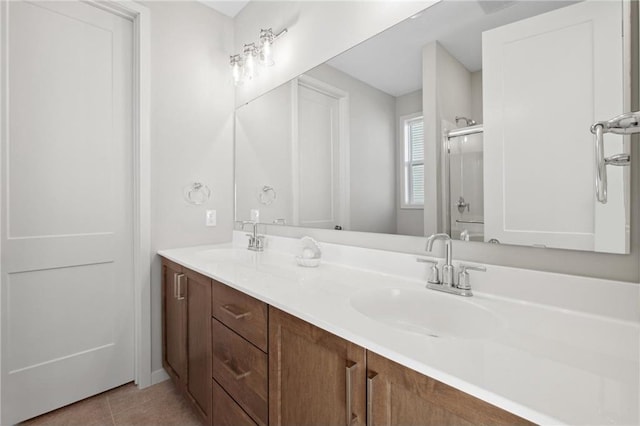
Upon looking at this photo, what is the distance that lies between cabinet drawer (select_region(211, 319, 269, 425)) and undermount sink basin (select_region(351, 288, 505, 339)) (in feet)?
1.37

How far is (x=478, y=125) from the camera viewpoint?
1038 mm

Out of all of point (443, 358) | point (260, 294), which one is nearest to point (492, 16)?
point (443, 358)

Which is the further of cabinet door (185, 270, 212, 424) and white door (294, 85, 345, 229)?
white door (294, 85, 345, 229)

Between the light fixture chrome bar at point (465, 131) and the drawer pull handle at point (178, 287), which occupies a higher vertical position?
the light fixture chrome bar at point (465, 131)

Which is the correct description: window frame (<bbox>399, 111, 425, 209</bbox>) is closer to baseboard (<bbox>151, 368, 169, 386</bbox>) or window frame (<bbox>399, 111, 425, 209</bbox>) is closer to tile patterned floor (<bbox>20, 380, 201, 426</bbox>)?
tile patterned floor (<bbox>20, 380, 201, 426</bbox>)

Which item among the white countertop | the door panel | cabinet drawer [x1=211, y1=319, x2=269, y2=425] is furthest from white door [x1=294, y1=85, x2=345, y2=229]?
cabinet drawer [x1=211, y1=319, x2=269, y2=425]

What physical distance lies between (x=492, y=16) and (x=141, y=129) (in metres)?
1.92

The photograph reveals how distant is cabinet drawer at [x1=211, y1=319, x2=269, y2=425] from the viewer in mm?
1034

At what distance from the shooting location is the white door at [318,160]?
1.58 meters

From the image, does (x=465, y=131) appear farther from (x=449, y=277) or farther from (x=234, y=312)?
(x=234, y=312)

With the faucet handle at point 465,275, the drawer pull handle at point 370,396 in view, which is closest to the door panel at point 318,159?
the faucet handle at point 465,275

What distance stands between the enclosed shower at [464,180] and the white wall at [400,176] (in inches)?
5.1

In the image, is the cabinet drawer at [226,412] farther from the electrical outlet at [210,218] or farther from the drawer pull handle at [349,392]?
the electrical outlet at [210,218]

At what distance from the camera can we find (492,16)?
1.00 meters
